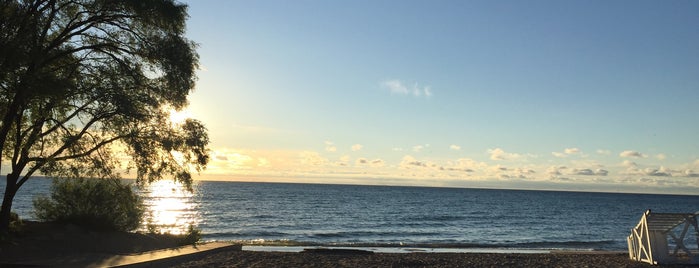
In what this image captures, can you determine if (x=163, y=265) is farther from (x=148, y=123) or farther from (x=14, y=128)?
(x=14, y=128)

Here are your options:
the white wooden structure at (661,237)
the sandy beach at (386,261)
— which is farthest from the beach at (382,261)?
the white wooden structure at (661,237)

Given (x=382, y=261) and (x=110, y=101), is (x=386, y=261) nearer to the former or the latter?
(x=382, y=261)

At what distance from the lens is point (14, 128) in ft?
56.2

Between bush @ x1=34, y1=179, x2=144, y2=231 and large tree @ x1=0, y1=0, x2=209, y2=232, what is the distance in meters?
1.93

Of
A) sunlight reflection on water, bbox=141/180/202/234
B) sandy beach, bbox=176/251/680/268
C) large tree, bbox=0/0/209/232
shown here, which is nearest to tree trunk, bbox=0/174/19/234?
large tree, bbox=0/0/209/232

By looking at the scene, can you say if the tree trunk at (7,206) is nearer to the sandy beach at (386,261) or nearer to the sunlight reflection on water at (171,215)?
the sunlight reflection on water at (171,215)

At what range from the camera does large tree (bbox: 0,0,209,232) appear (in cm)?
1503

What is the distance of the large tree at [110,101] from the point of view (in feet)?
49.3

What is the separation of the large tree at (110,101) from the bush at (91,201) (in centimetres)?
193

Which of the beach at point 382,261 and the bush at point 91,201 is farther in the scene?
the bush at point 91,201

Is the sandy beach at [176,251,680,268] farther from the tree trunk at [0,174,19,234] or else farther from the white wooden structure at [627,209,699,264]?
the tree trunk at [0,174,19,234]

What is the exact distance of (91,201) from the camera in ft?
61.6

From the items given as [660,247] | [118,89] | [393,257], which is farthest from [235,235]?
[660,247]

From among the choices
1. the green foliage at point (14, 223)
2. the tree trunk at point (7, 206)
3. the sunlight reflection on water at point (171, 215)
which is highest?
the tree trunk at point (7, 206)
